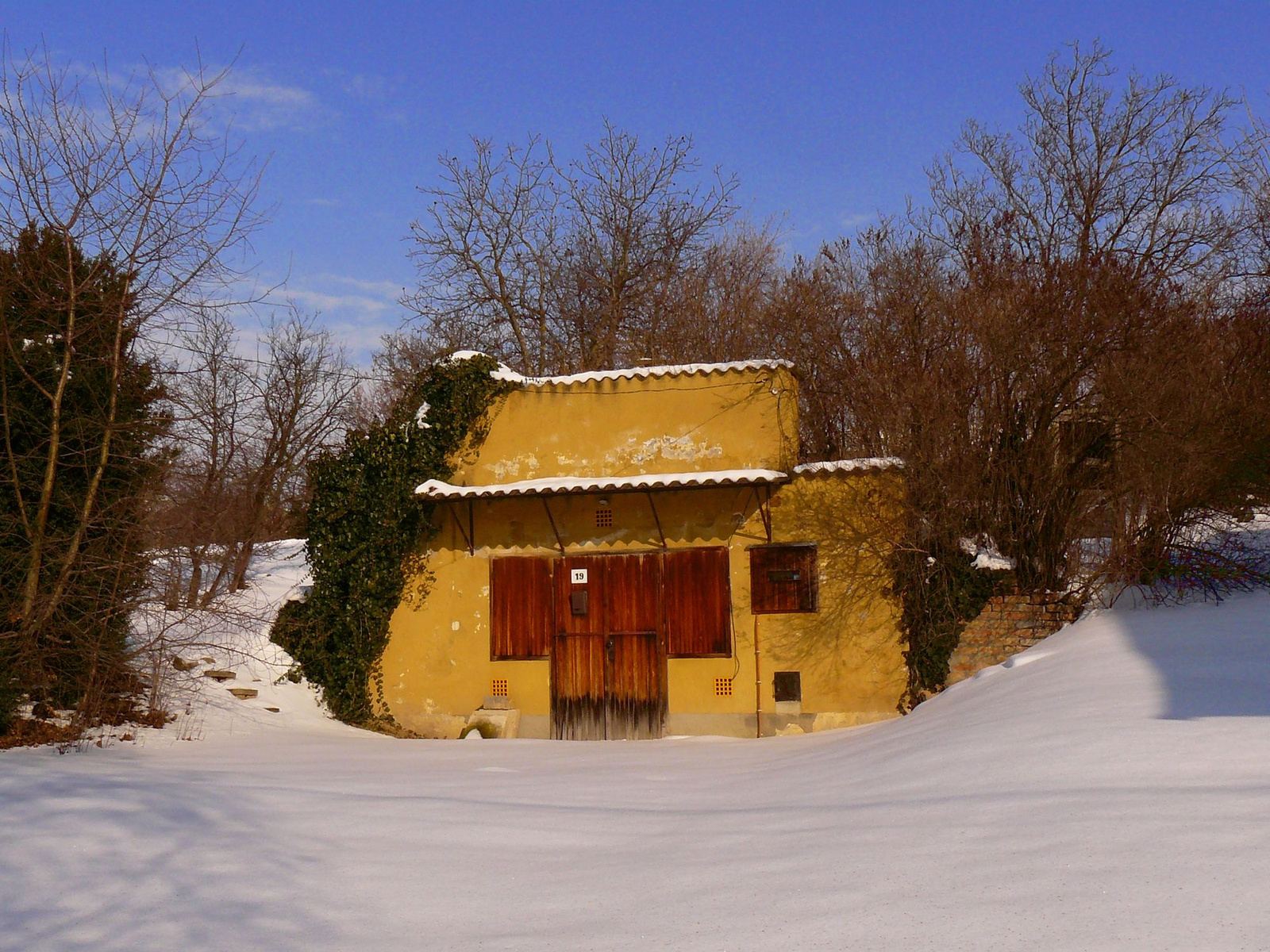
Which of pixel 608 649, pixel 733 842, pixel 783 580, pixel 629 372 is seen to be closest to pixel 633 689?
pixel 608 649

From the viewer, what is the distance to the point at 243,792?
662 cm

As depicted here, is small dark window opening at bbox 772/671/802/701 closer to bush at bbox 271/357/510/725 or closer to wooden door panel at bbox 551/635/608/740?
wooden door panel at bbox 551/635/608/740

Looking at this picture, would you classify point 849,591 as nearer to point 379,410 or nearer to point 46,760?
point 46,760

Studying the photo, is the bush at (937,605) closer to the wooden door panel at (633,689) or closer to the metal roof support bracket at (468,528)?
the wooden door panel at (633,689)

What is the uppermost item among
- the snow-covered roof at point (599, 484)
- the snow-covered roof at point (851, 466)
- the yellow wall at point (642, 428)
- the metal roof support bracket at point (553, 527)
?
the yellow wall at point (642, 428)

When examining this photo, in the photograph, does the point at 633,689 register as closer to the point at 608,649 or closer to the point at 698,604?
the point at 608,649

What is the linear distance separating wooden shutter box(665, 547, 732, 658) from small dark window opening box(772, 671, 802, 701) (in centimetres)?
63

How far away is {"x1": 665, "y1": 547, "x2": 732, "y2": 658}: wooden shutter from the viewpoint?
39.2 feet

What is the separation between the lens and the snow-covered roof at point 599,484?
11328mm

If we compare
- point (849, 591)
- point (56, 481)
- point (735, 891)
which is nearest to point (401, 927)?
point (735, 891)

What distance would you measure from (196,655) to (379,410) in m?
17.1

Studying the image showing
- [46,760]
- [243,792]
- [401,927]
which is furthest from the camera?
[46,760]

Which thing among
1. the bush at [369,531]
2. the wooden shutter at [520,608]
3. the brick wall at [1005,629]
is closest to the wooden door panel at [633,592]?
the wooden shutter at [520,608]

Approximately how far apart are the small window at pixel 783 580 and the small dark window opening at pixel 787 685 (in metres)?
0.72
